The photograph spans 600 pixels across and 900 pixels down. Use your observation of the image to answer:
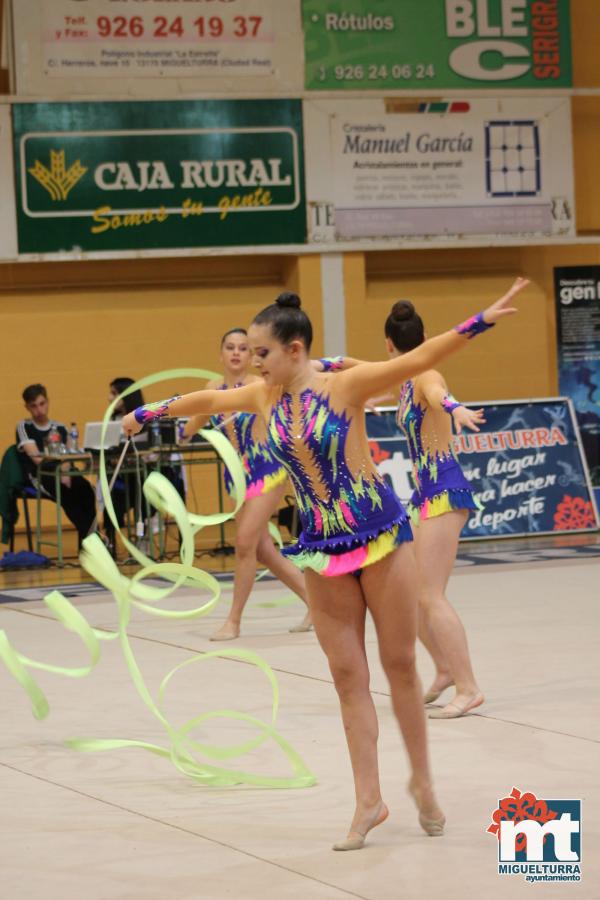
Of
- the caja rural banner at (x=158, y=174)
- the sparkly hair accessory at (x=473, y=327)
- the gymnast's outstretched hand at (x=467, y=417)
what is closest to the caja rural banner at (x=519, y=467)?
the caja rural banner at (x=158, y=174)

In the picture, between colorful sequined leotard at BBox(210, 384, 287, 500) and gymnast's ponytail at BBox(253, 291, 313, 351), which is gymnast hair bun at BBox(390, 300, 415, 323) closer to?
gymnast's ponytail at BBox(253, 291, 313, 351)

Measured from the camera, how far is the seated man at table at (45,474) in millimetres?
12508

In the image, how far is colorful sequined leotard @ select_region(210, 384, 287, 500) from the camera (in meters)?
7.76

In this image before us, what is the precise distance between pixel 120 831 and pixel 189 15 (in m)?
11.4

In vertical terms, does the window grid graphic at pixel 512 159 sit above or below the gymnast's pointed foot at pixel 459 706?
above

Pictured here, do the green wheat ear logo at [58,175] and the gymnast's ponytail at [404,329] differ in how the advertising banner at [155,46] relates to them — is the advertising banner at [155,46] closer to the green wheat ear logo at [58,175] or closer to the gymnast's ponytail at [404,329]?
the green wheat ear logo at [58,175]

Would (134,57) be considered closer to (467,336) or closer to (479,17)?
(479,17)

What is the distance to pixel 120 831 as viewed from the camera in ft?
13.9

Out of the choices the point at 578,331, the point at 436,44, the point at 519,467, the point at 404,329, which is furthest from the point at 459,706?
the point at 436,44

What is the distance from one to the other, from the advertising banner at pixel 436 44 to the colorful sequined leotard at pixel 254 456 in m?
7.56

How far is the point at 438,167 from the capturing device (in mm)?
14859

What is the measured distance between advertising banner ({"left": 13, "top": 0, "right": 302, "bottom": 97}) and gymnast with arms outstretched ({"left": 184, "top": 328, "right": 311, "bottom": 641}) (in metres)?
7.03

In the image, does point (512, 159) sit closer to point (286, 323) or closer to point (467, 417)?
point (467, 417)

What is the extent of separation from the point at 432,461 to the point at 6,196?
9049mm
